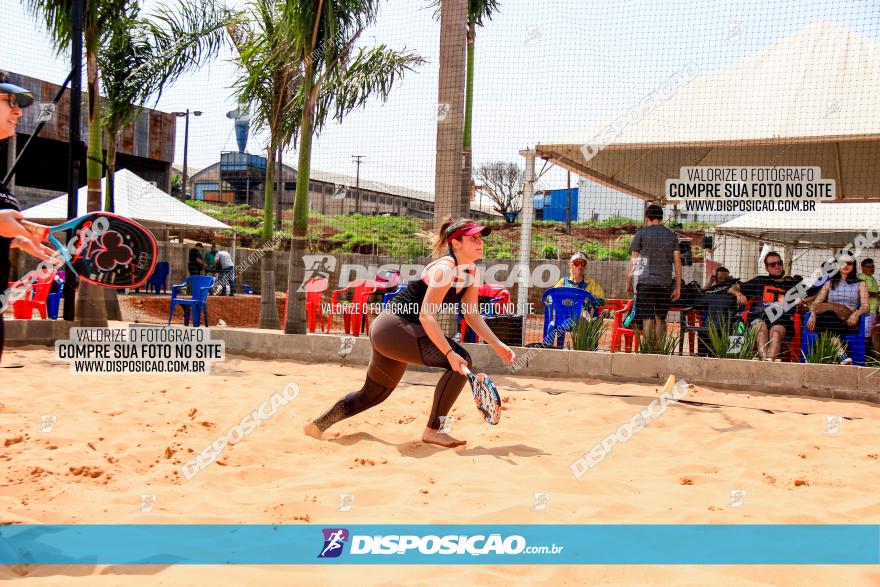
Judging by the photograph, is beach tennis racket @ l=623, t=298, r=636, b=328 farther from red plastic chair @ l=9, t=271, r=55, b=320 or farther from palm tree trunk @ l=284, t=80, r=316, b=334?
red plastic chair @ l=9, t=271, r=55, b=320

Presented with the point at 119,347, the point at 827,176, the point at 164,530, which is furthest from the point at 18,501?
the point at 827,176

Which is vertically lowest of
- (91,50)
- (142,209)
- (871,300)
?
(871,300)

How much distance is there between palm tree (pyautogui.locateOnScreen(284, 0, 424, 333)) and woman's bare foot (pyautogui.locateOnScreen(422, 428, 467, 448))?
4.81 m

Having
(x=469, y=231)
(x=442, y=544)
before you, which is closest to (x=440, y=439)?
(x=469, y=231)

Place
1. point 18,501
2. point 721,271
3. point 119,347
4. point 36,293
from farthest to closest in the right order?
point 36,293
point 721,271
point 119,347
point 18,501

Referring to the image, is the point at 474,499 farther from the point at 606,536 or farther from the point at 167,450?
the point at 167,450

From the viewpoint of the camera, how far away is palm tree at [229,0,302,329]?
11.1 meters

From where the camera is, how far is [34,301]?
11.3 meters

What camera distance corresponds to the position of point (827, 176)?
421 inches

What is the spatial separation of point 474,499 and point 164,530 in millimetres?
1379

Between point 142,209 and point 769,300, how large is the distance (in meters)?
11.8

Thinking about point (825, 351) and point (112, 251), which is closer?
point (112, 251)

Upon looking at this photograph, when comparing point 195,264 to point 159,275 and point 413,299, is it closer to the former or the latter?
point 159,275

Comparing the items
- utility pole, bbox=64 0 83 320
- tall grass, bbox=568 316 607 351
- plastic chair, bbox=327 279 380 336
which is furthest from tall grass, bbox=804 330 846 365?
utility pole, bbox=64 0 83 320
